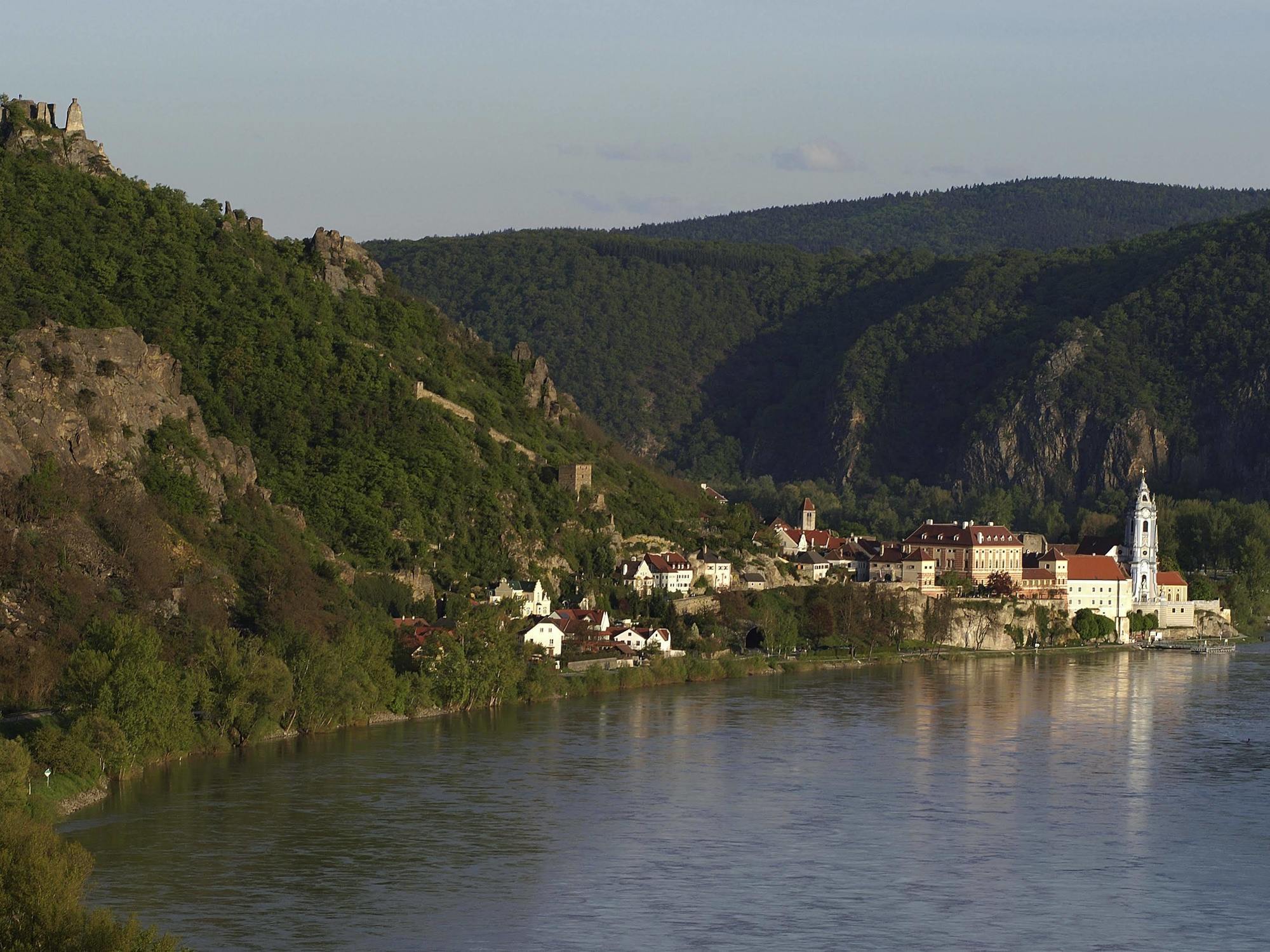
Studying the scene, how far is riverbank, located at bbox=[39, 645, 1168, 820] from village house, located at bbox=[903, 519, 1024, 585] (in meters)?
6.22

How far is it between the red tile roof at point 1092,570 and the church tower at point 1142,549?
2071 mm

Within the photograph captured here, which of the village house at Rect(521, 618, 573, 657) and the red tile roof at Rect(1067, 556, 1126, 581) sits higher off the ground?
the red tile roof at Rect(1067, 556, 1126, 581)

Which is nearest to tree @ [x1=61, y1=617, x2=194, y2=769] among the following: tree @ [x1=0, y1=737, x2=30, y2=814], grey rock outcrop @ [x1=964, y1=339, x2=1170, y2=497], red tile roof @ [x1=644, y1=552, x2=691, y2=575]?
tree @ [x1=0, y1=737, x2=30, y2=814]

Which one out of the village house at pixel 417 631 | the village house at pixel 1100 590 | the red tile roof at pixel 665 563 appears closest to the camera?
the village house at pixel 417 631

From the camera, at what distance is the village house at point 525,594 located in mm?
74062

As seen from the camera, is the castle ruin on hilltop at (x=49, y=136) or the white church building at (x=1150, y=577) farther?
the white church building at (x=1150, y=577)

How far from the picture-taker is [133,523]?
6019cm

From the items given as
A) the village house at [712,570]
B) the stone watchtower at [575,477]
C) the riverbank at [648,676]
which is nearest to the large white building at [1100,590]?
the riverbank at [648,676]

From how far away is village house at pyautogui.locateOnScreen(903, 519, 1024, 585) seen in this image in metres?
98.4

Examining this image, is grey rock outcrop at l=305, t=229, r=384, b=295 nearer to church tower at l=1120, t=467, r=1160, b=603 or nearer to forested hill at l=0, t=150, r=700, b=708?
forested hill at l=0, t=150, r=700, b=708

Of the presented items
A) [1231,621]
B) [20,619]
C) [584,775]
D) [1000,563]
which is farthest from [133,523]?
[1231,621]

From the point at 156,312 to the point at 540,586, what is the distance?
1718 centimetres

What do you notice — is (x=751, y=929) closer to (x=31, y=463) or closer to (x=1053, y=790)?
(x=1053, y=790)

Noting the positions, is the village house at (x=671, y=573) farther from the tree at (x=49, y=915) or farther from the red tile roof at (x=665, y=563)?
the tree at (x=49, y=915)
